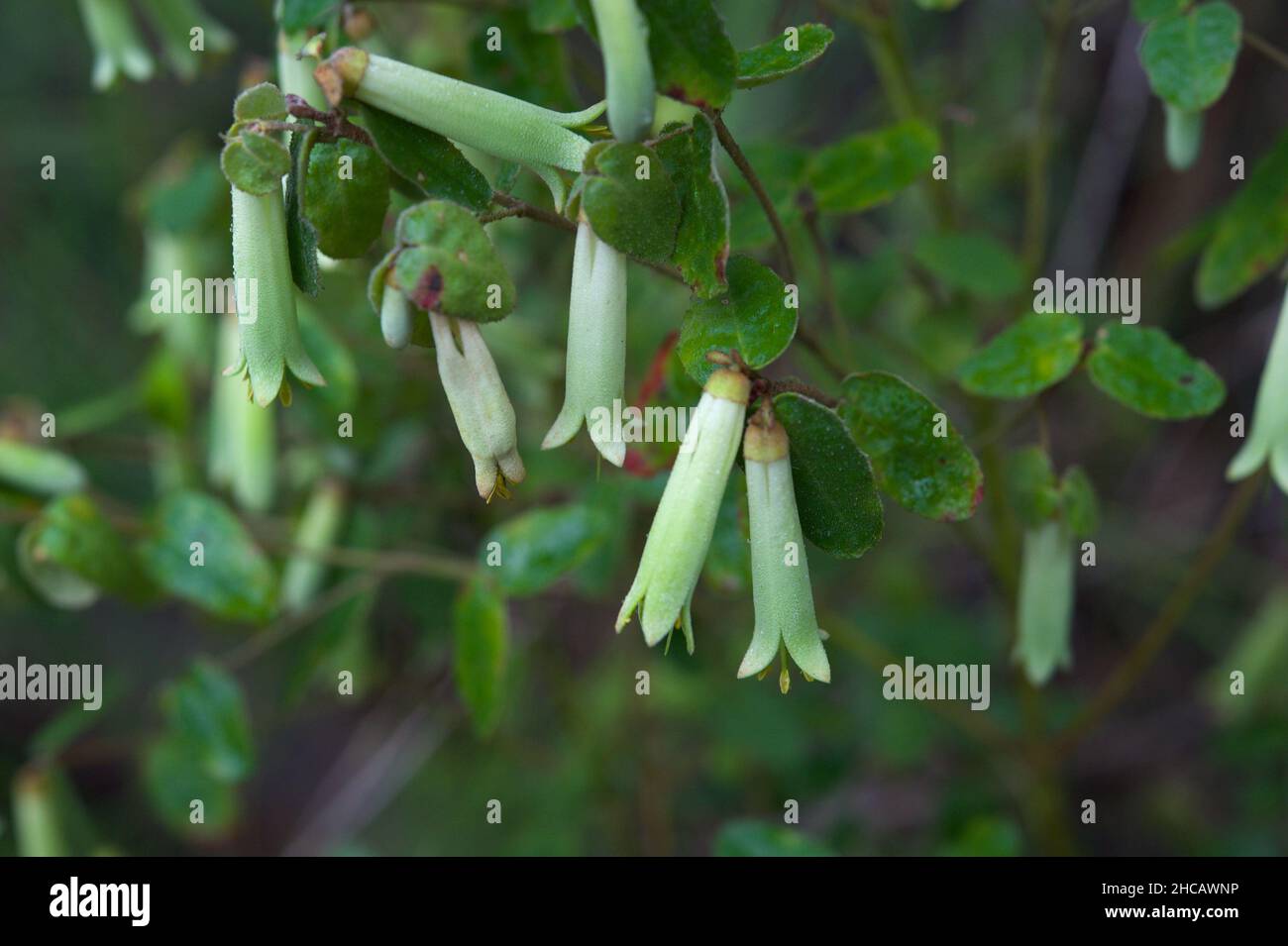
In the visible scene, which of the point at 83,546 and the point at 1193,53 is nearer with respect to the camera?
the point at 1193,53

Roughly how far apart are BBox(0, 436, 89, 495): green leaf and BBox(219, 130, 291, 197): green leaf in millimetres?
754

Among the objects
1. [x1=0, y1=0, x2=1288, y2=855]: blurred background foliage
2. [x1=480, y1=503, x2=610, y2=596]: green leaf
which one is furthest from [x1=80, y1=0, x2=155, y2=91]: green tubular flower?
[x1=480, y1=503, x2=610, y2=596]: green leaf

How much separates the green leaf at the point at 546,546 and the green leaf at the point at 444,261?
1.76ft

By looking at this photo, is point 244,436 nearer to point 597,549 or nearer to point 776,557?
point 597,549

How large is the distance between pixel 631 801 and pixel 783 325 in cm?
138

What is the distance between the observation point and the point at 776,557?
725mm

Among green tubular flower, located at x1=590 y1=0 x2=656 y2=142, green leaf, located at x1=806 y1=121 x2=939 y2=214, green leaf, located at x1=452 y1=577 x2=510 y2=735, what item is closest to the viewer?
green tubular flower, located at x1=590 y1=0 x2=656 y2=142

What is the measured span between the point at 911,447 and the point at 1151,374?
10.4 inches

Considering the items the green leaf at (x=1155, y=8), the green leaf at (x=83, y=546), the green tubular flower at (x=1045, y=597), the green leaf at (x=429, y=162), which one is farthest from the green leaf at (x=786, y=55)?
the green leaf at (x=83, y=546)

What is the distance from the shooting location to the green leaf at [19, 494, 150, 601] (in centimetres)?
122

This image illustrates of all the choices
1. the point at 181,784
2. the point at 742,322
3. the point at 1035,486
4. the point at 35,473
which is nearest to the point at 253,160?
the point at 742,322

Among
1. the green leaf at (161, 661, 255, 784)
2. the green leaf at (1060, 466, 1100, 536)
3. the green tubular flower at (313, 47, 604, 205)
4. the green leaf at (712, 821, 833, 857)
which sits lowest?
the green leaf at (712, 821, 833, 857)

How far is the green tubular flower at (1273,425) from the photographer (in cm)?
90

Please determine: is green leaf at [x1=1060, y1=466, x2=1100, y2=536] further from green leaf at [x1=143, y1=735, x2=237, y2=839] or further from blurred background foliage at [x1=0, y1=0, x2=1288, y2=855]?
green leaf at [x1=143, y1=735, x2=237, y2=839]
